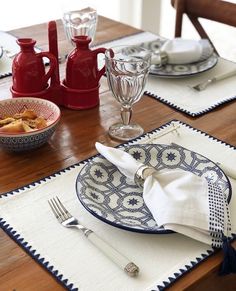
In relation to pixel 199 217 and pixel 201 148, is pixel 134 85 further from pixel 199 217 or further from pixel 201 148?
pixel 199 217

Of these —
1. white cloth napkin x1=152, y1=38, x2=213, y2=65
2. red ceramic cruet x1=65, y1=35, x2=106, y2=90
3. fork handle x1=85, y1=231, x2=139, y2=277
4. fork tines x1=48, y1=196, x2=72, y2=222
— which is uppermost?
red ceramic cruet x1=65, y1=35, x2=106, y2=90

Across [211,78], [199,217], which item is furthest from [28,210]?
[211,78]

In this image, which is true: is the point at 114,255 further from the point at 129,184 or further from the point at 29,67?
the point at 29,67

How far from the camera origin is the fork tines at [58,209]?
0.70m

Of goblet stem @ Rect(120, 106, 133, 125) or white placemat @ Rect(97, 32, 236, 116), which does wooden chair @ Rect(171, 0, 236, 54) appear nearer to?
white placemat @ Rect(97, 32, 236, 116)

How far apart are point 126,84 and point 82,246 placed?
38 cm

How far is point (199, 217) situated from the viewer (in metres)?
0.65

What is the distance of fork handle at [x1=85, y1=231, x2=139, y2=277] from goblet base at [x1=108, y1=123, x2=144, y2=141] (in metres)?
0.30

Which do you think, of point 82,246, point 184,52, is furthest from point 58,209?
point 184,52

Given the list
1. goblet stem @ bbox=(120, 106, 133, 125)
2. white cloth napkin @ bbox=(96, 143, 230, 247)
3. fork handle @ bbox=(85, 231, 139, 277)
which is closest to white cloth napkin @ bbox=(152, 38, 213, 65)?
goblet stem @ bbox=(120, 106, 133, 125)

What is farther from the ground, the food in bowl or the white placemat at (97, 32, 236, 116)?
the food in bowl

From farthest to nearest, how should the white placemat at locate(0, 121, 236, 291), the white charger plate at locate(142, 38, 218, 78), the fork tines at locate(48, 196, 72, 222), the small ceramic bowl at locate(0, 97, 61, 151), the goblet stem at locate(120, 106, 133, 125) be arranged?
the white charger plate at locate(142, 38, 218, 78)
the goblet stem at locate(120, 106, 133, 125)
the small ceramic bowl at locate(0, 97, 61, 151)
the fork tines at locate(48, 196, 72, 222)
the white placemat at locate(0, 121, 236, 291)

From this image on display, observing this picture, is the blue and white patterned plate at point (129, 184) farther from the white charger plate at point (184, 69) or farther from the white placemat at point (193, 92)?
the white charger plate at point (184, 69)

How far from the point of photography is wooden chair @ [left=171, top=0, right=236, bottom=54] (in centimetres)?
149
